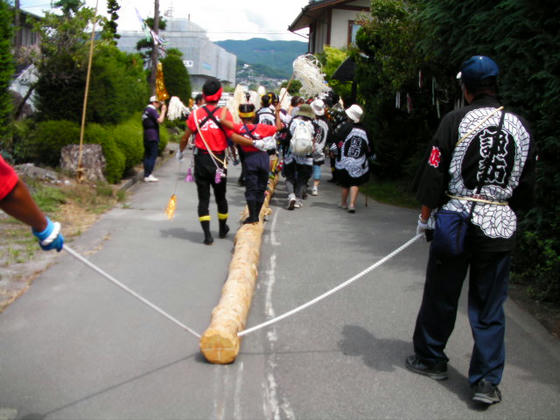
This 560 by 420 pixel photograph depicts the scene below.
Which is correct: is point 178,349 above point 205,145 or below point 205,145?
below

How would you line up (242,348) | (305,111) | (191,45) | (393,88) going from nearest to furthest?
(242,348), (305,111), (393,88), (191,45)

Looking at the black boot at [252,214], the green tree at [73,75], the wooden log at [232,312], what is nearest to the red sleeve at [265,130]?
the black boot at [252,214]

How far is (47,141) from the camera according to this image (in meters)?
11.9

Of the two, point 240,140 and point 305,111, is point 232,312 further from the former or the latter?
point 305,111

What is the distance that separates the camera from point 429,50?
30.9ft

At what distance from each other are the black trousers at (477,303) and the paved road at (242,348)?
0.31 m

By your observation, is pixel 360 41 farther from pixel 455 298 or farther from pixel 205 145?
pixel 455 298

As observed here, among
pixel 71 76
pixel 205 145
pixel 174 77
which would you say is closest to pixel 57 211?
pixel 205 145

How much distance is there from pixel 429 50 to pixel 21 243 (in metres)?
6.75

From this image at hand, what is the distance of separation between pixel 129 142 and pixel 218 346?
10.1 meters

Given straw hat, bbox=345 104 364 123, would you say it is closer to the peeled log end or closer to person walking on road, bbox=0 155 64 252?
the peeled log end

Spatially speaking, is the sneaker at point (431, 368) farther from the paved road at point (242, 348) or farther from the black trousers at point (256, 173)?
the black trousers at point (256, 173)

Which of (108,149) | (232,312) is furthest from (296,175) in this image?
(232,312)

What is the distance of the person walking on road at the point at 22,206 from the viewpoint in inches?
113
